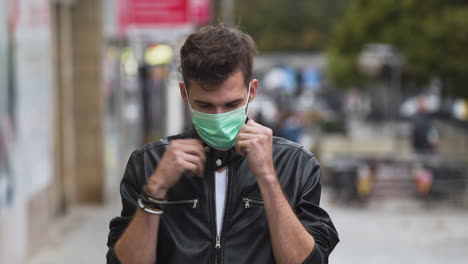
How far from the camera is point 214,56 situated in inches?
100

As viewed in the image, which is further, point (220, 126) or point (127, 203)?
point (127, 203)

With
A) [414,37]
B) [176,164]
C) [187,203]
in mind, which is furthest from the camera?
[414,37]

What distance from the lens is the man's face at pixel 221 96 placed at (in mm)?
2553

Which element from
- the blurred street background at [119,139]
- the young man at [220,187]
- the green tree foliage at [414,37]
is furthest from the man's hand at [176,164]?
the green tree foliage at [414,37]

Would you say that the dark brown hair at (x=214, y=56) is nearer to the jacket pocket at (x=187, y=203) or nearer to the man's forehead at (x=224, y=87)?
the man's forehead at (x=224, y=87)

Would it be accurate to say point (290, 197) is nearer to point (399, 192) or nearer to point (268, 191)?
point (268, 191)

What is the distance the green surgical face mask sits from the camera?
2.53m

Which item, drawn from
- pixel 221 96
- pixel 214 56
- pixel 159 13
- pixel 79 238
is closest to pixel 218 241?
pixel 221 96

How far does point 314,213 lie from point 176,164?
1.73 feet

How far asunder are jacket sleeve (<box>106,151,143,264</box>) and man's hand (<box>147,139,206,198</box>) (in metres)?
0.16

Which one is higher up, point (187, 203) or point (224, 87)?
point (224, 87)

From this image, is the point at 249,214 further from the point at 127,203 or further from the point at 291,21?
the point at 291,21

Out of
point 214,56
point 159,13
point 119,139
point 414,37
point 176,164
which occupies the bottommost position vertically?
point 119,139

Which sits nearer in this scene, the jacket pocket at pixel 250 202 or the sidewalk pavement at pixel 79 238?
the jacket pocket at pixel 250 202
